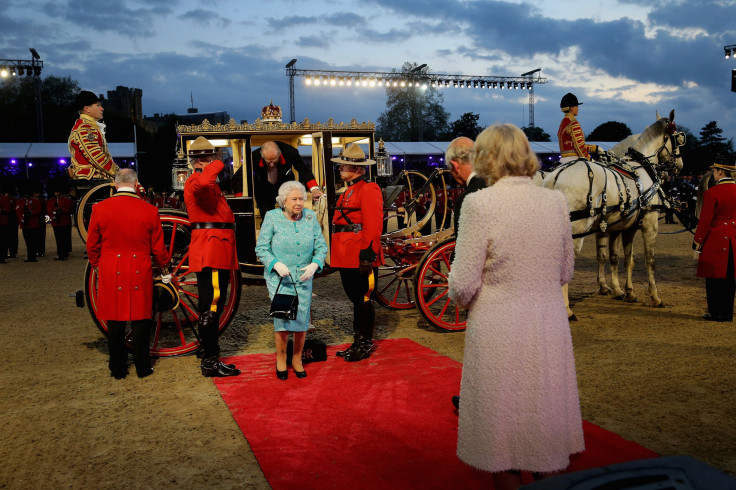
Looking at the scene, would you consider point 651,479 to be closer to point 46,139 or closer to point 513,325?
point 513,325

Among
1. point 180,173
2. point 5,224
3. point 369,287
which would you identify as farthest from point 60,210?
point 369,287

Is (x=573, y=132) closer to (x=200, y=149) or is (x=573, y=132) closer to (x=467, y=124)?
(x=200, y=149)

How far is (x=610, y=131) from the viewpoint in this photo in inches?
1615

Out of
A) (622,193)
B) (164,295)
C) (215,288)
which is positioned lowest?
(164,295)

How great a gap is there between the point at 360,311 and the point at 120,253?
2.01 m

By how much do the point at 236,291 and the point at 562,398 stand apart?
12.3 ft

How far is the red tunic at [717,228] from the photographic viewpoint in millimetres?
6398

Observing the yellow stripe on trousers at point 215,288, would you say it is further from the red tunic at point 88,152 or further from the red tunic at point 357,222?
the red tunic at point 88,152

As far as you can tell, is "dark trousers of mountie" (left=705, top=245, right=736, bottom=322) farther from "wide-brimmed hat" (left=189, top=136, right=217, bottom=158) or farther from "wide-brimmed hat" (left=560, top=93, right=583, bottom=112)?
"wide-brimmed hat" (left=189, top=136, right=217, bottom=158)

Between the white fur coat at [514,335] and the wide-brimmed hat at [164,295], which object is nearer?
the white fur coat at [514,335]

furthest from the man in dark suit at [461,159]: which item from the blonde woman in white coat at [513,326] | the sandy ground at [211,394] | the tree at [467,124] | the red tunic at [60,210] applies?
the tree at [467,124]

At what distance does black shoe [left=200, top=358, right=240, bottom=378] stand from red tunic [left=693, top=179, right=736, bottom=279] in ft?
16.5

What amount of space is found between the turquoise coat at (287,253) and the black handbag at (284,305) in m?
0.07

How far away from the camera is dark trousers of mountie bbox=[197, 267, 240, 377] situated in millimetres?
4816
